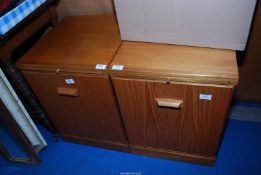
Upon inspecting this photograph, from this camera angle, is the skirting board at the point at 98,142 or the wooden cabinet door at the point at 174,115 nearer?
the wooden cabinet door at the point at 174,115

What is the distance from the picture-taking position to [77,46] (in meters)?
1.18

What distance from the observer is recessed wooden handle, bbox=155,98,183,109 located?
1.00 m

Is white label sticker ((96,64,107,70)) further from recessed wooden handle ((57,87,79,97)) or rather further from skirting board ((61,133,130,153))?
skirting board ((61,133,130,153))

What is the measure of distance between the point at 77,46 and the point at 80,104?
1.01 feet

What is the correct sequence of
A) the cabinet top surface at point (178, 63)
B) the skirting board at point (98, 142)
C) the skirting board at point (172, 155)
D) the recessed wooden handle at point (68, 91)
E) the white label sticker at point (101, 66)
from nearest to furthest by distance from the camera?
the cabinet top surface at point (178, 63)
the white label sticker at point (101, 66)
the recessed wooden handle at point (68, 91)
the skirting board at point (172, 155)
the skirting board at point (98, 142)

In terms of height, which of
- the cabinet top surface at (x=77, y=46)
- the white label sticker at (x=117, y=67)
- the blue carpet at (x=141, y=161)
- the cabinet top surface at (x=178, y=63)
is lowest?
the blue carpet at (x=141, y=161)

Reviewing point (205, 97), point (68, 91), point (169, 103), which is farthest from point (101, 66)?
point (205, 97)

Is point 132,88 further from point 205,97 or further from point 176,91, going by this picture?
point 205,97

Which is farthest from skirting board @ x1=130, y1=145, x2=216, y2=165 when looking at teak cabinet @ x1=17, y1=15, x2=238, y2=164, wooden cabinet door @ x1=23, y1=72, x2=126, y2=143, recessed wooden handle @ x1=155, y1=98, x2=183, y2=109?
recessed wooden handle @ x1=155, y1=98, x2=183, y2=109

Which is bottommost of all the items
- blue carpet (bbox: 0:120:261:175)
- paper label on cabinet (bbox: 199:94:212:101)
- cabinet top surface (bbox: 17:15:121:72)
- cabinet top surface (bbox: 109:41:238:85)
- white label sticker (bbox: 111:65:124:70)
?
blue carpet (bbox: 0:120:261:175)

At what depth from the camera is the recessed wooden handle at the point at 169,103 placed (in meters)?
1.00

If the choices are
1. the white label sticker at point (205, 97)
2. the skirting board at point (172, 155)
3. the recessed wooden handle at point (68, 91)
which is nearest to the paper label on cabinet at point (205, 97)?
the white label sticker at point (205, 97)

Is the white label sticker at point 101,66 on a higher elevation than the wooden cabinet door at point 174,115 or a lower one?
higher

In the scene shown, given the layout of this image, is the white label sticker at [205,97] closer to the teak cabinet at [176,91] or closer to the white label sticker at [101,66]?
the teak cabinet at [176,91]
